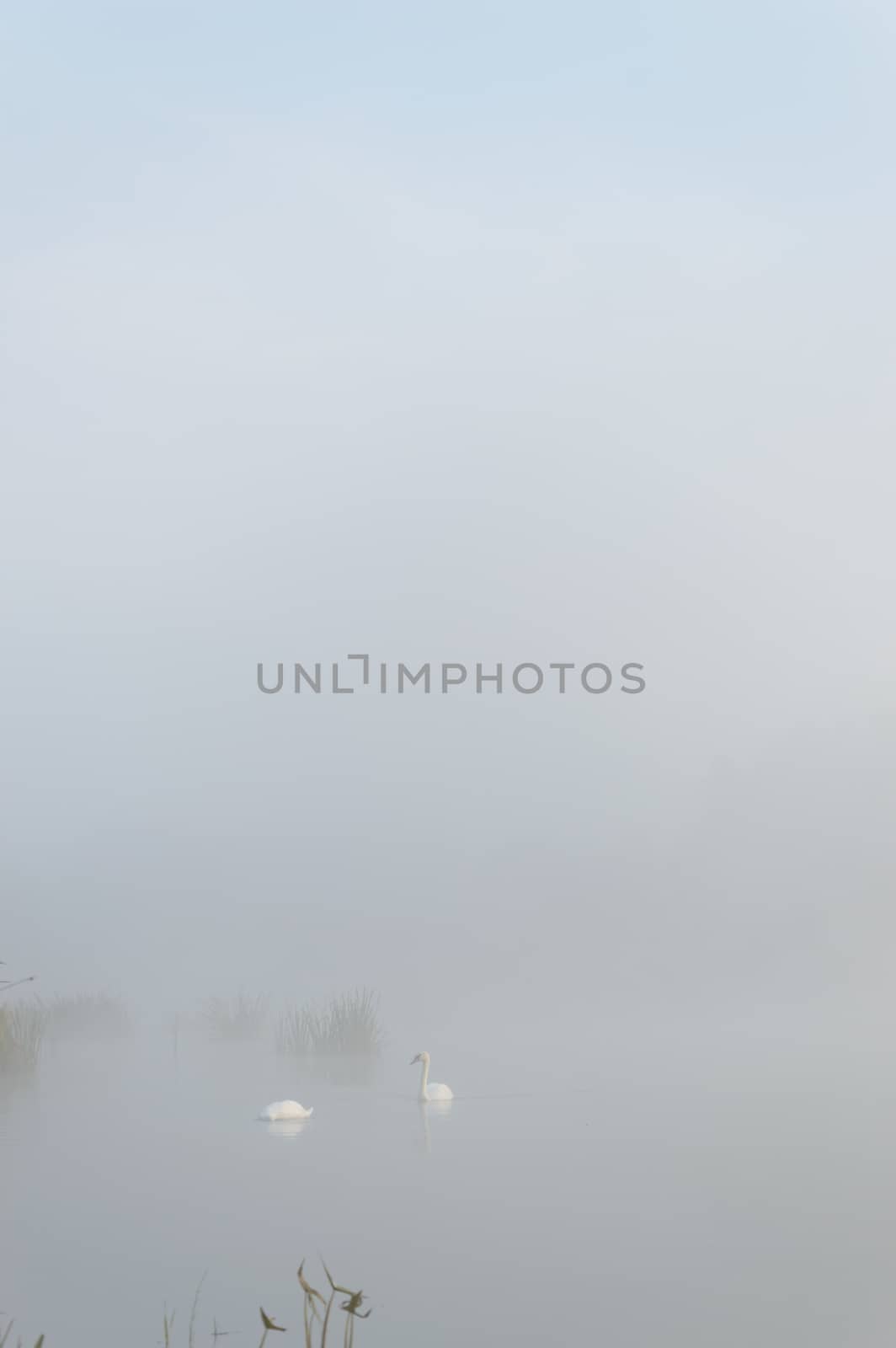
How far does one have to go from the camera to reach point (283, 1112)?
16.2 meters

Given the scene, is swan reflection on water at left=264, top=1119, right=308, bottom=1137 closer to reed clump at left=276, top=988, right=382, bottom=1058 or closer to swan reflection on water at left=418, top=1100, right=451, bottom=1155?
swan reflection on water at left=418, top=1100, right=451, bottom=1155

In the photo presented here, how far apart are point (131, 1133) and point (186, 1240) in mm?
5126

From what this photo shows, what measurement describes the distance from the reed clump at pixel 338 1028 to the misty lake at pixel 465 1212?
176 centimetres

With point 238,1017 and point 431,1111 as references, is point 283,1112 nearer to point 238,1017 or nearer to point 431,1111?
point 431,1111

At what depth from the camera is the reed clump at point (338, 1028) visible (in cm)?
2153

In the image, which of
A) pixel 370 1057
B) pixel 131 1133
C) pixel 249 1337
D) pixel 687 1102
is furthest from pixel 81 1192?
pixel 370 1057

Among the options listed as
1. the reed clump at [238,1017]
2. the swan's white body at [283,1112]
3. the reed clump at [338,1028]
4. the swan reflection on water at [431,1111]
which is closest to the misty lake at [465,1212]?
the swan reflection on water at [431,1111]

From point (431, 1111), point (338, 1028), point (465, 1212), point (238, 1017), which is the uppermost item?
point (238, 1017)

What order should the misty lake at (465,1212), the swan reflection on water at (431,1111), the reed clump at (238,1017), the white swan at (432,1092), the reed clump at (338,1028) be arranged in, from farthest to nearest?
the reed clump at (238,1017), the reed clump at (338,1028), the white swan at (432,1092), the swan reflection on water at (431,1111), the misty lake at (465,1212)

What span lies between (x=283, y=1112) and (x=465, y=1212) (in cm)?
479

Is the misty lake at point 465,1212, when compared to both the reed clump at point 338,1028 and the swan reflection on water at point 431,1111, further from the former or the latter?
the reed clump at point 338,1028

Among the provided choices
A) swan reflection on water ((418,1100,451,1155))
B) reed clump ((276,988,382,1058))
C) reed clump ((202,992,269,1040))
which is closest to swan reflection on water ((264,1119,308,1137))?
swan reflection on water ((418,1100,451,1155))

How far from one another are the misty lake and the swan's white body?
22cm

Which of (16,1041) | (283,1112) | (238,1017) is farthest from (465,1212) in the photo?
(238,1017)
